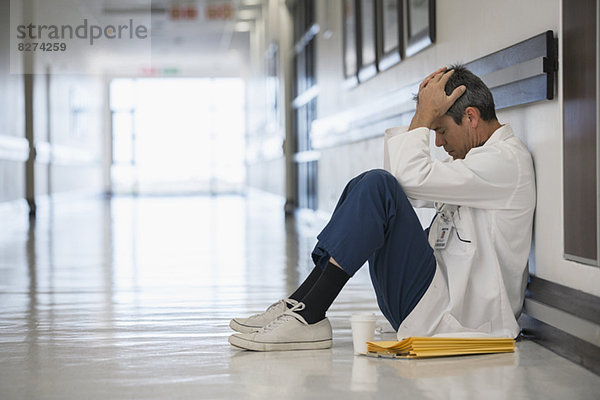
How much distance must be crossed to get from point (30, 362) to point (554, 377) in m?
1.60

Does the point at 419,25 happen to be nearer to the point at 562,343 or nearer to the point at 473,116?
the point at 473,116

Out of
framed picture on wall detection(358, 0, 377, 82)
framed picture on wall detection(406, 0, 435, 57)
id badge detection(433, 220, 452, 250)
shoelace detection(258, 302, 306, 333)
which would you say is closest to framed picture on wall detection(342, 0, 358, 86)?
framed picture on wall detection(358, 0, 377, 82)

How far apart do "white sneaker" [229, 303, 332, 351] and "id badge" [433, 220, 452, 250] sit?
0.49 metres

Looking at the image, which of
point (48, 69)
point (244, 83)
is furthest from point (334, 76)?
point (244, 83)

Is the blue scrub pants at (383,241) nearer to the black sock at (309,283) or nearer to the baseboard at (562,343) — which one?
the black sock at (309,283)

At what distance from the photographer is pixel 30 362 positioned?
2.57 meters

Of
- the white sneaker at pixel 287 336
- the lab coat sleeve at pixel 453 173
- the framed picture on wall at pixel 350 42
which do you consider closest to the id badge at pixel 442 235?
the lab coat sleeve at pixel 453 173

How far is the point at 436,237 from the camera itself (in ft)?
9.21

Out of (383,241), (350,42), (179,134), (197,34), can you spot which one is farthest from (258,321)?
(179,134)

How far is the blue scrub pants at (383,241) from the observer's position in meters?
2.49

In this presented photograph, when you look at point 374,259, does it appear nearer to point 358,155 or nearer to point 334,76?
point 358,155

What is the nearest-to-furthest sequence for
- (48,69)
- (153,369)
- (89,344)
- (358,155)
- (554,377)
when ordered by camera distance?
1. (554,377)
2. (153,369)
3. (89,344)
4. (358,155)
5. (48,69)

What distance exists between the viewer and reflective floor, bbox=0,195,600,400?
217 centimetres

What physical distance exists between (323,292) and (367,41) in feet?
14.0
